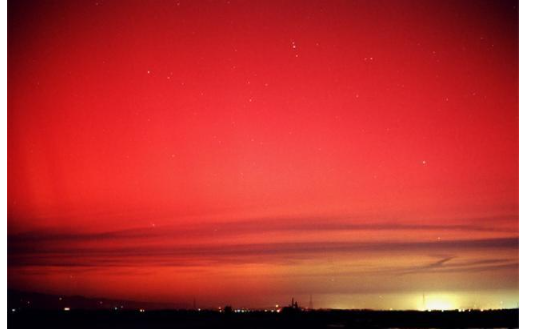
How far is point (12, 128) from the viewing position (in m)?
5.89
